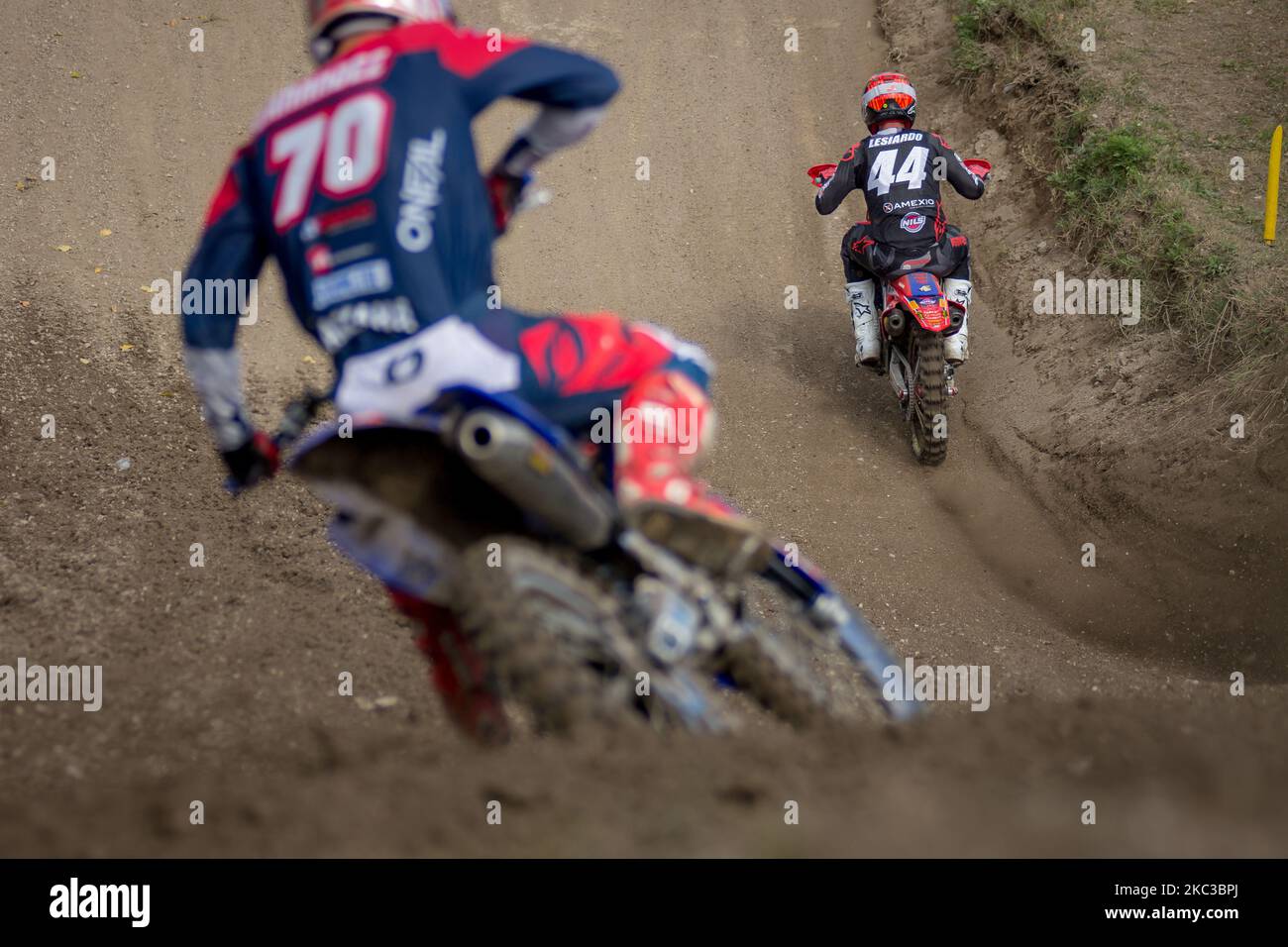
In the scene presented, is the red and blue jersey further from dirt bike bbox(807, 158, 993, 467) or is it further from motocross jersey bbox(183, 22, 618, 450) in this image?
dirt bike bbox(807, 158, 993, 467)

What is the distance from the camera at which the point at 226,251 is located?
3.18 metres

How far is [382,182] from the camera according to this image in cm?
295

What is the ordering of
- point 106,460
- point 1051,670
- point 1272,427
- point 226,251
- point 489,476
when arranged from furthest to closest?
point 106,460
point 1272,427
point 1051,670
point 226,251
point 489,476

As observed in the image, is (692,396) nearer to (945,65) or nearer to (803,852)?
(803,852)

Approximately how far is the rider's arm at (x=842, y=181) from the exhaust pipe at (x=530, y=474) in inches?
221

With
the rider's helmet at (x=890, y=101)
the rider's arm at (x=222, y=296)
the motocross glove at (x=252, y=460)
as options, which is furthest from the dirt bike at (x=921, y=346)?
the rider's arm at (x=222, y=296)

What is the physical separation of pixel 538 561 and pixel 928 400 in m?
5.16

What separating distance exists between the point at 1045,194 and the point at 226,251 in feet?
25.4

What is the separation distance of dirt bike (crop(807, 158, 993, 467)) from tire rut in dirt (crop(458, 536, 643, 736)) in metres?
4.94

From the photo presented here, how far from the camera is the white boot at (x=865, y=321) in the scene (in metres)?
7.98

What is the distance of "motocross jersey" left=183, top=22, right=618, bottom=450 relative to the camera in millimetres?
2961
